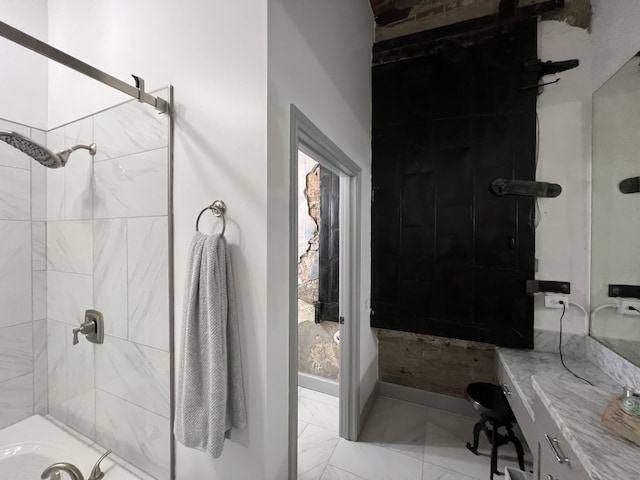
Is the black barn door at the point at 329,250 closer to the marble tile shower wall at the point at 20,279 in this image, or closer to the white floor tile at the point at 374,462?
the white floor tile at the point at 374,462

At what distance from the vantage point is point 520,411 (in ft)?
4.18

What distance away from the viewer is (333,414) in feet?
6.71

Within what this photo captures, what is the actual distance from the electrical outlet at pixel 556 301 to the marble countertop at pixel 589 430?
890mm

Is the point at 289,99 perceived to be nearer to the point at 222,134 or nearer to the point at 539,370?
the point at 222,134

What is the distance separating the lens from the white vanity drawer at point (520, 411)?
3.68 feet

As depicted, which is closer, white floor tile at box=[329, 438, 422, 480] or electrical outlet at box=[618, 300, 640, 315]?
electrical outlet at box=[618, 300, 640, 315]

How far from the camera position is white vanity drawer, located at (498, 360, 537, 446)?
3.68 ft

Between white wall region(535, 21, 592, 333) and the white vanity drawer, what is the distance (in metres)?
0.52

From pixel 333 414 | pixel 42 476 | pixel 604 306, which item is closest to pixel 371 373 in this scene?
pixel 333 414

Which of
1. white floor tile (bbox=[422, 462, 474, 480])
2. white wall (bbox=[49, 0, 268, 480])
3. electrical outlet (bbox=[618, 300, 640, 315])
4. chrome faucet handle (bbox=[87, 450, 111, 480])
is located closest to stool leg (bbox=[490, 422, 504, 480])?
white floor tile (bbox=[422, 462, 474, 480])

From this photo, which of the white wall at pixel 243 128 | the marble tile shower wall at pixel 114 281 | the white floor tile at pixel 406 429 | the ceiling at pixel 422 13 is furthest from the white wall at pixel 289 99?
the white floor tile at pixel 406 429

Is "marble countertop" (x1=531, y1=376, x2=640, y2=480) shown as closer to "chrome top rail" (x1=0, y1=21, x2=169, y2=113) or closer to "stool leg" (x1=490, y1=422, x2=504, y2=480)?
"stool leg" (x1=490, y1=422, x2=504, y2=480)

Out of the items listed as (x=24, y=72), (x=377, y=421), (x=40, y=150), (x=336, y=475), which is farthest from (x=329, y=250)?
(x=24, y=72)

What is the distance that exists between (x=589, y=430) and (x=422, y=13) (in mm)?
2819
